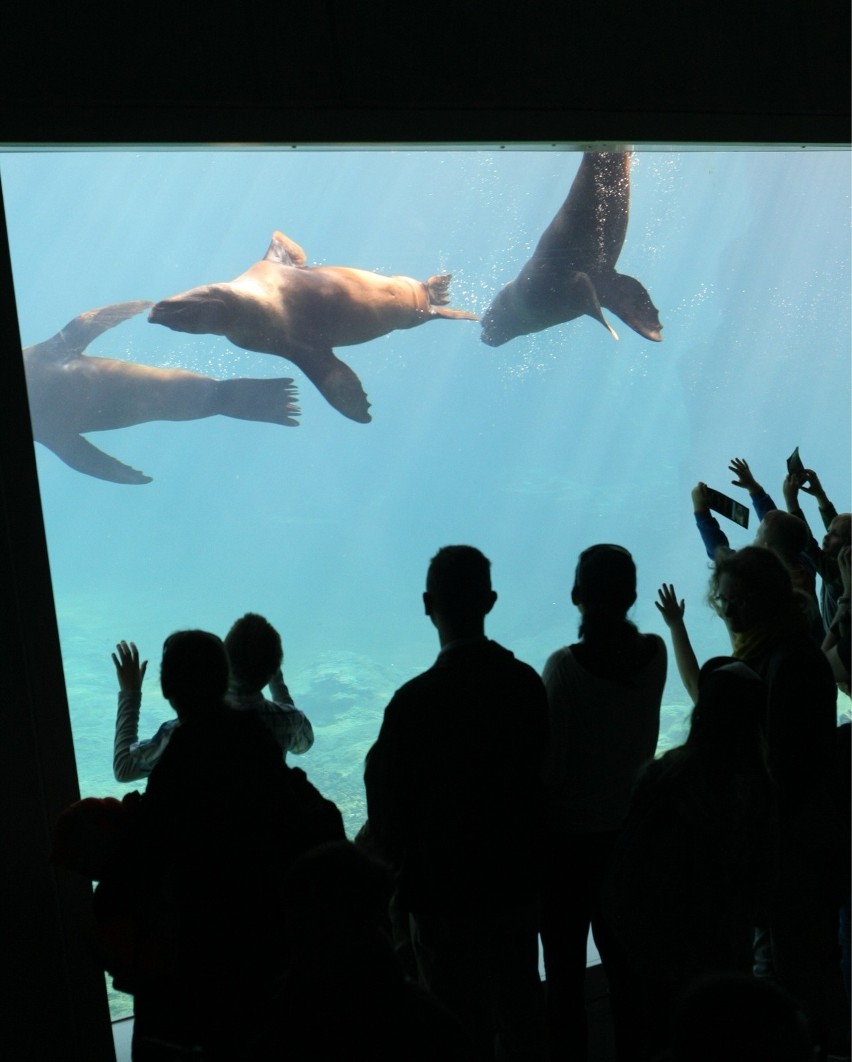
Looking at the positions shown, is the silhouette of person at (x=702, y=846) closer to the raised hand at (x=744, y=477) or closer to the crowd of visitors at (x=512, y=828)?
the crowd of visitors at (x=512, y=828)

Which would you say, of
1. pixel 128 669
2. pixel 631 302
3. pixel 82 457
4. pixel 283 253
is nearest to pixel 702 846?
pixel 128 669

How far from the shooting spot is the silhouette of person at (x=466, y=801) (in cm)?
229

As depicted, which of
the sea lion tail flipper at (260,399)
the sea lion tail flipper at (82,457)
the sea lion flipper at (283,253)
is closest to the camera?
the sea lion flipper at (283,253)

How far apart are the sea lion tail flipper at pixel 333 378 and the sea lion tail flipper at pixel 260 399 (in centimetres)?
30

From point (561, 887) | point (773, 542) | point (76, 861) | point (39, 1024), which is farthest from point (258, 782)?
point (773, 542)

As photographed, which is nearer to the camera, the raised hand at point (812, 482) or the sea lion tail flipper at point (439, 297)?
the raised hand at point (812, 482)

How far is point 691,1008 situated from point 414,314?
813 cm

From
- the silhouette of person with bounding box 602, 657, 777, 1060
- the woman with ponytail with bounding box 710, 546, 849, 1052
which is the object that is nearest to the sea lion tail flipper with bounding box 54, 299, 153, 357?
the woman with ponytail with bounding box 710, 546, 849, 1052

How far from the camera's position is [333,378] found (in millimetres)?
7910

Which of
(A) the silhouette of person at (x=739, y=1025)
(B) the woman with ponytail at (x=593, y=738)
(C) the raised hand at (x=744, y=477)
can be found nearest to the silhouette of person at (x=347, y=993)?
(A) the silhouette of person at (x=739, y=1025)

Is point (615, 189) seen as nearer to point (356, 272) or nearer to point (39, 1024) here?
point (356, 272)

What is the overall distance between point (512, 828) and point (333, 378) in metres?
6.00

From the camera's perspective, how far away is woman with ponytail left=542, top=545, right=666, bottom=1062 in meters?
2.53
